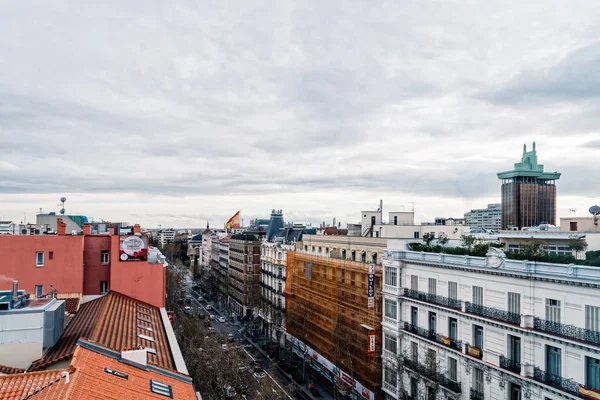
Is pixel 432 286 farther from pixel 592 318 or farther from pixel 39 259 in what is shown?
pixel 39 259

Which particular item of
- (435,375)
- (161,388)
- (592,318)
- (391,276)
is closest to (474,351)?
(435,375)

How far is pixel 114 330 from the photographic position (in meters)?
27.5

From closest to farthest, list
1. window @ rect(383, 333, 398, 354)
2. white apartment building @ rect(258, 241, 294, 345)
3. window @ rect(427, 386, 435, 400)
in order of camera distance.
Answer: window @ rect(427, 386, 435, 400), window @ rect(383, 333, 398, 354), white apartment building @ rect(258, 241, 294, 345)

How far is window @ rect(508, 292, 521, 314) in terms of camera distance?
31.8m

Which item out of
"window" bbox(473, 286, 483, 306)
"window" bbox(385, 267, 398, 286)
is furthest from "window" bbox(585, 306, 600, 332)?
"window" bbox(385, 267, 398, 286)

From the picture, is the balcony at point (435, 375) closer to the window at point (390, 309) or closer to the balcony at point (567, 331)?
the window at point (390, 309)

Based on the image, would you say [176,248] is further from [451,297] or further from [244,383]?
[451,297]

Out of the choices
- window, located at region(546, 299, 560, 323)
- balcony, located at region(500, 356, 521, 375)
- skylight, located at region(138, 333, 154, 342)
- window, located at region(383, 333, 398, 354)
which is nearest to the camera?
skylight, located at region(138, 333, 154, 342)

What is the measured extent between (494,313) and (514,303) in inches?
74.6

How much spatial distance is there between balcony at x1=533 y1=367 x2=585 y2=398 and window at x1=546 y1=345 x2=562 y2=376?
0.35 m

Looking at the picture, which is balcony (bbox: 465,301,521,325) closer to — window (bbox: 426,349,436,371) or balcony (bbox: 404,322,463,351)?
balcony (bbox: 404,322,463,351)

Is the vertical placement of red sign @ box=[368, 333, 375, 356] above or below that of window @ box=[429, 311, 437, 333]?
below

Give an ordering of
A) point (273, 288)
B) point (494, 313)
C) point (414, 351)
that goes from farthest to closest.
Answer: point (273, 288), point (414, 351), point (494, 313)

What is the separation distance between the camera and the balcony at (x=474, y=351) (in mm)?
34562
